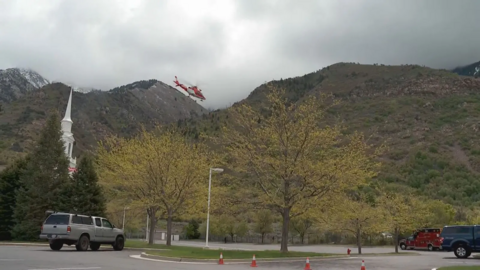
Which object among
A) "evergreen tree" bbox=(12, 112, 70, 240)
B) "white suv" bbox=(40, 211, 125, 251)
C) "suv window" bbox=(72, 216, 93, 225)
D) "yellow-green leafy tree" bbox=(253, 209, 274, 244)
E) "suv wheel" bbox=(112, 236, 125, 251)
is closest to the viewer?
"white suv" bbox=(40, 211, 125, 251)

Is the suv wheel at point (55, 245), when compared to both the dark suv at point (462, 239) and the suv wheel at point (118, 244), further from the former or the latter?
the dark suv at point (462, 239)

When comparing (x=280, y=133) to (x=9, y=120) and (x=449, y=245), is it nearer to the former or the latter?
(x=449, y=245)

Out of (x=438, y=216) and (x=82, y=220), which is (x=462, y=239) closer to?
(x=82, y=220)

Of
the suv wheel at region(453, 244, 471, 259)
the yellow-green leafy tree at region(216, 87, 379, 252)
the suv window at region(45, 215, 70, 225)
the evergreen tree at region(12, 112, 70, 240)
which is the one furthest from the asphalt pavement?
the evergreen tree at region(12, 112, 70, 240)

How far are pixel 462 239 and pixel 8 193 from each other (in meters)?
36.4

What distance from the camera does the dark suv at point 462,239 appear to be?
27969 millimetres

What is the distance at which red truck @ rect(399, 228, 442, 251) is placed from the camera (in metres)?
45.4

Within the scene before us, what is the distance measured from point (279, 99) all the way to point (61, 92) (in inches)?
6452

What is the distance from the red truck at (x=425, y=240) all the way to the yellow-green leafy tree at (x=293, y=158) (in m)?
24.0

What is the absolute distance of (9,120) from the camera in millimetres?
132000

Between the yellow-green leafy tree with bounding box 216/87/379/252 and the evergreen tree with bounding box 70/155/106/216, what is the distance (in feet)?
53.3

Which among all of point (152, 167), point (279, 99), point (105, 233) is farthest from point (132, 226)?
point (279, 99)

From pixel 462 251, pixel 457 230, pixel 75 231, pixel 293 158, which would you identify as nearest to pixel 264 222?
pixel 462 251

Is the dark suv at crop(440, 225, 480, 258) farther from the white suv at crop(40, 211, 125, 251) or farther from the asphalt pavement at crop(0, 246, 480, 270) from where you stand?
the white suv at crop(40, 211, 125, 251)
